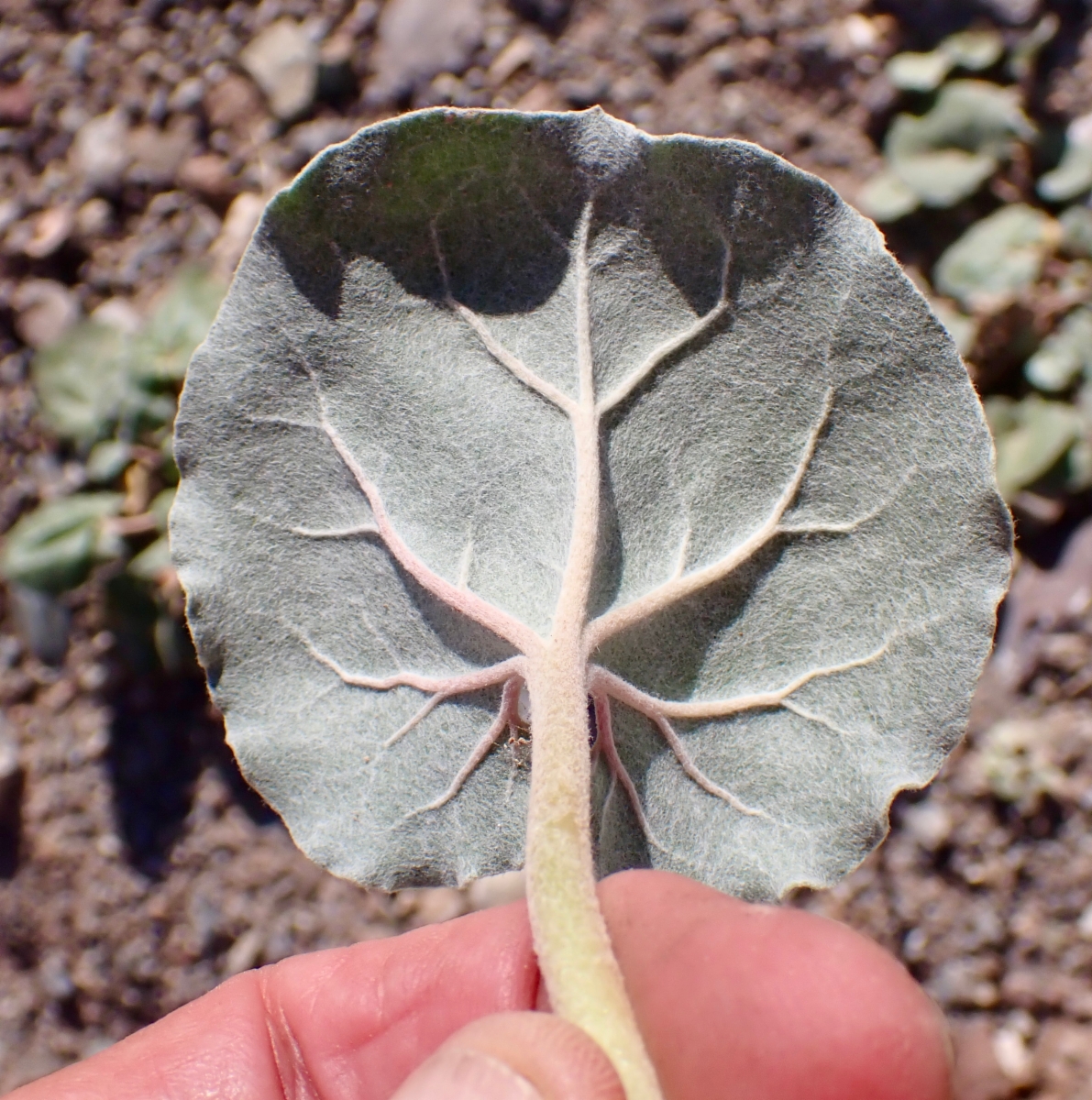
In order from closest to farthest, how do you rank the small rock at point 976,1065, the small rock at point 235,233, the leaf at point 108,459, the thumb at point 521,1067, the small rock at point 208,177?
1. the thumb at point 521,1067
2. the small rock at point 976,1065
3. the leaf at point 108,459
4. the small rock at point 235,233
5. the small rock at point 208,177

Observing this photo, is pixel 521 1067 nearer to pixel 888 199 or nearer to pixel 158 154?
pixel 888 199

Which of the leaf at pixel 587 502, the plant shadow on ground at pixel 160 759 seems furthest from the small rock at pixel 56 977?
the leaf at pixel 587 502

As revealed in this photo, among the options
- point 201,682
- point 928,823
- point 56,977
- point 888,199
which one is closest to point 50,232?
point 201,682

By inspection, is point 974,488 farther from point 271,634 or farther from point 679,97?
point 679,97

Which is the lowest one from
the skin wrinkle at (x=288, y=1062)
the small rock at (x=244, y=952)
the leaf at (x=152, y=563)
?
the small rock at (x=244, y=952)

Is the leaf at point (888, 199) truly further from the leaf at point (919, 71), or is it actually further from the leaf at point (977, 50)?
the leaf at point (977, 50)

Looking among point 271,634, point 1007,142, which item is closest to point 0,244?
point 271,634
